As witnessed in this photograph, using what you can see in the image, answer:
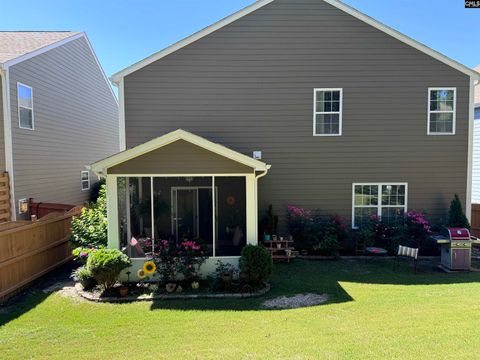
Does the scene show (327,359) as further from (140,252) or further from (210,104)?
(210,104)

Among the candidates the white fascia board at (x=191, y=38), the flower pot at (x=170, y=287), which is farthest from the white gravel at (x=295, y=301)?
the white fascia board at (x=191, y=38)

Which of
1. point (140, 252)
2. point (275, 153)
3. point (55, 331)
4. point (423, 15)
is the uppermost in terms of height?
point (423, 15)

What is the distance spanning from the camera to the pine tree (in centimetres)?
1045

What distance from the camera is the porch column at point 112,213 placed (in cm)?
795

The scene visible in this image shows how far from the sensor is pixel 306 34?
1095 centimetres

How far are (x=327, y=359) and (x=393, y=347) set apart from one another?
1059 mm

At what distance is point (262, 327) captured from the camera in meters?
5.59

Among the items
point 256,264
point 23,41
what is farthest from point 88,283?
point 23,41

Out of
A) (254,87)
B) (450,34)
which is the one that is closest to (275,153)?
(254,87)

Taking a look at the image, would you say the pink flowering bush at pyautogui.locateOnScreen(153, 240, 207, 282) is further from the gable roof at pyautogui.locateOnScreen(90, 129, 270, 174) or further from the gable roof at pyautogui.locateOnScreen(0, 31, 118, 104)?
the gable roof at pyautogui.locateOnScreen(0, 31, 118, 104)

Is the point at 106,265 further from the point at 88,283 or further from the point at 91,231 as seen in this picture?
the point at 91,231

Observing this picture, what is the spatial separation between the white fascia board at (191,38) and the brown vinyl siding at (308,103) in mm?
153

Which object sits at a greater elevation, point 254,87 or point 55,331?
point 254,87

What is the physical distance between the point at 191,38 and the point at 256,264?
294 inches
